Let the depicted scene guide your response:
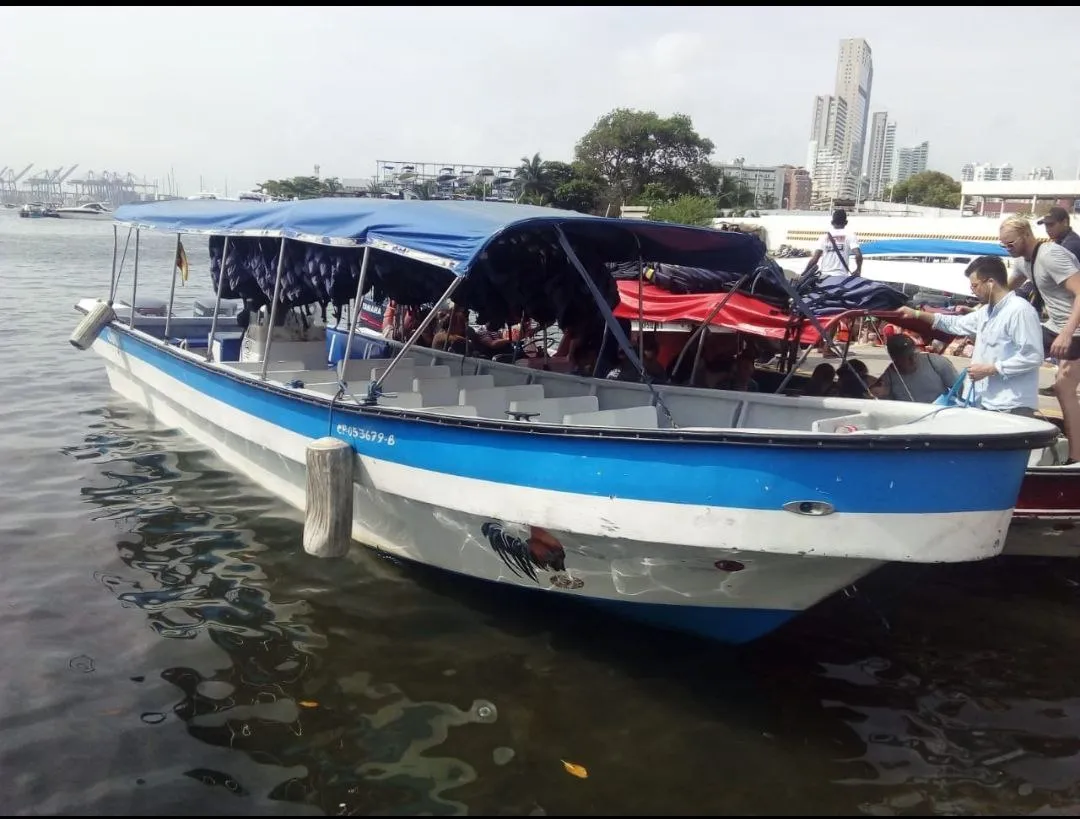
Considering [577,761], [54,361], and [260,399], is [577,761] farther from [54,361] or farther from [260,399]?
[54,361]

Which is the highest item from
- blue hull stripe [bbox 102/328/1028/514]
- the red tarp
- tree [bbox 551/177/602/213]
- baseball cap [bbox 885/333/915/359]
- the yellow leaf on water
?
tree [bbox 551/177/602/213]

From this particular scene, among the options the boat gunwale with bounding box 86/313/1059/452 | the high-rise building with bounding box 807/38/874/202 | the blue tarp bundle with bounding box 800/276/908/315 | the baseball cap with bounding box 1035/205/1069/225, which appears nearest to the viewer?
the boat gunwale with bounding box 86/313/1059/452

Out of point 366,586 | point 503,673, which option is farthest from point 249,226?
point 503,673

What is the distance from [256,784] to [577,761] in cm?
165

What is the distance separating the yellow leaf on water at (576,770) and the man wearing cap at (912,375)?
14.5 ft

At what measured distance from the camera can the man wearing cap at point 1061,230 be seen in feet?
20.5

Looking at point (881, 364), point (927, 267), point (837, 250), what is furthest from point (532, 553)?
point (927, 267)

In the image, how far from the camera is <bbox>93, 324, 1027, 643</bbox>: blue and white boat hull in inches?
169

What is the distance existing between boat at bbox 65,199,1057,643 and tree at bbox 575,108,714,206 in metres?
66.7

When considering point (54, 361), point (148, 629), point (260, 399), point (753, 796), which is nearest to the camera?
point (753, 796)

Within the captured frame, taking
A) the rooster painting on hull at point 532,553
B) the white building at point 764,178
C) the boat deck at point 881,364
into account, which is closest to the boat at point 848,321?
the boat deck at point 881,364

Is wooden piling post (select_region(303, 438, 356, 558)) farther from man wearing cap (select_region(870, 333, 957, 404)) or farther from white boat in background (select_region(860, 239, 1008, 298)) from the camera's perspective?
white boat in background (select_region(860, 239, 1008, 298))

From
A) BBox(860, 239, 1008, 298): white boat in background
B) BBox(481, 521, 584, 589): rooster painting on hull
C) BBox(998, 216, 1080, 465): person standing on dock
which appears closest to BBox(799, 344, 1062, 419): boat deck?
BBox(998, 216, 1080, 465): person standing on dock

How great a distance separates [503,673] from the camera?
524 cm
